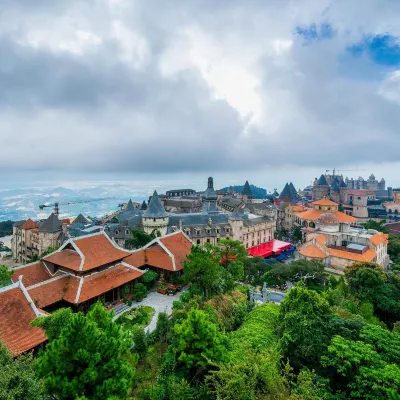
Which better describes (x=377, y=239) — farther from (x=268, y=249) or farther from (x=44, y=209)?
(x=44, y=209)

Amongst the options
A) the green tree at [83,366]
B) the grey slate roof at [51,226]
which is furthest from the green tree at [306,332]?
the grey slate roof at [51,226]

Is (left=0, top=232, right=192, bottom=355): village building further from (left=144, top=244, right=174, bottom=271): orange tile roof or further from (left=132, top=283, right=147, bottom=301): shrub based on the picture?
(left=132, top=283, right=147, bottom=301): shrub

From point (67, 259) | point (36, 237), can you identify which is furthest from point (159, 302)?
point (36, 237)

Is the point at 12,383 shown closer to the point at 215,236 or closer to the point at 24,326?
the point at 24,326

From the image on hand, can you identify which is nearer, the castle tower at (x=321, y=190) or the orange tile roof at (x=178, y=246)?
the orange tile roof at (x=178, y=246)

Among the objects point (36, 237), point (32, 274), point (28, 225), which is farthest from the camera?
point (28, 225)

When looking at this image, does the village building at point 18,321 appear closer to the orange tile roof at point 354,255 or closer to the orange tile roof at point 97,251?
the orange tile roof at point 97,251
